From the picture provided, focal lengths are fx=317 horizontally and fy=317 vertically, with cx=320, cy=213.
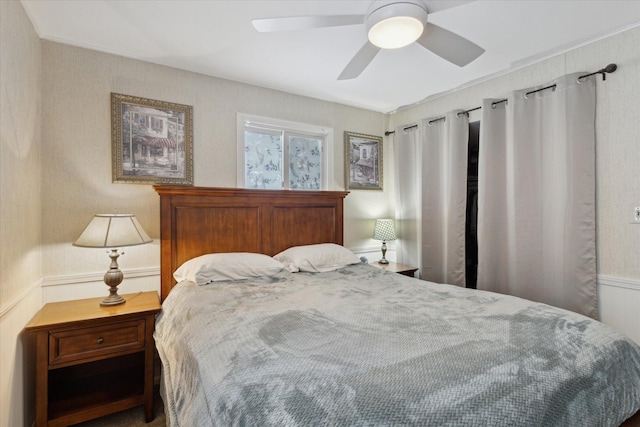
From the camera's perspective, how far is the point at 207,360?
1207 mm

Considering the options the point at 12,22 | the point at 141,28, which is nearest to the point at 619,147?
the point at 141,28

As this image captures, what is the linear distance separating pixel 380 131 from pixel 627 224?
2498mm

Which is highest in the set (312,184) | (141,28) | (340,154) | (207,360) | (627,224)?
(141,28)

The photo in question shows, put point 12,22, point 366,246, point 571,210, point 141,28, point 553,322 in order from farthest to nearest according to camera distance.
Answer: point 366,246, point 571,210, point 141,28, point 12,22, point 553,322

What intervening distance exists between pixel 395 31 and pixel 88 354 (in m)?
2.56

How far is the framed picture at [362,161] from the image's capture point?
366cm

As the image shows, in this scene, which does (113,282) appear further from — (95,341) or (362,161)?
(362,161)

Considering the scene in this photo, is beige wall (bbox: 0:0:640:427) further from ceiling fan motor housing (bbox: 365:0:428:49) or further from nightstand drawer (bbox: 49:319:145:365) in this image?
ceiling fan motor housing (bbox: 365:0:428:49)

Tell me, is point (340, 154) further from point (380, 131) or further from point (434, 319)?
point (434, 319)

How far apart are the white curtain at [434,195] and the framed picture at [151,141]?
2.37 meters


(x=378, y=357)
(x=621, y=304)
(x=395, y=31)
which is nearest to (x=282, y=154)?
(x=395, y=31)

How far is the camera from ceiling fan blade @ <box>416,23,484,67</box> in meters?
1.79

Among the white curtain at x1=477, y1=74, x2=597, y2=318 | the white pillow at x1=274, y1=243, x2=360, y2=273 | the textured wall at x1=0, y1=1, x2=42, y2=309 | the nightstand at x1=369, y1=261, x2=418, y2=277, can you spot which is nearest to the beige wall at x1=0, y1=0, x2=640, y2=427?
the textured wall at x1=0, y1=1, x2=42, y2=309

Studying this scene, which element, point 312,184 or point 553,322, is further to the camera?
point 312,184
